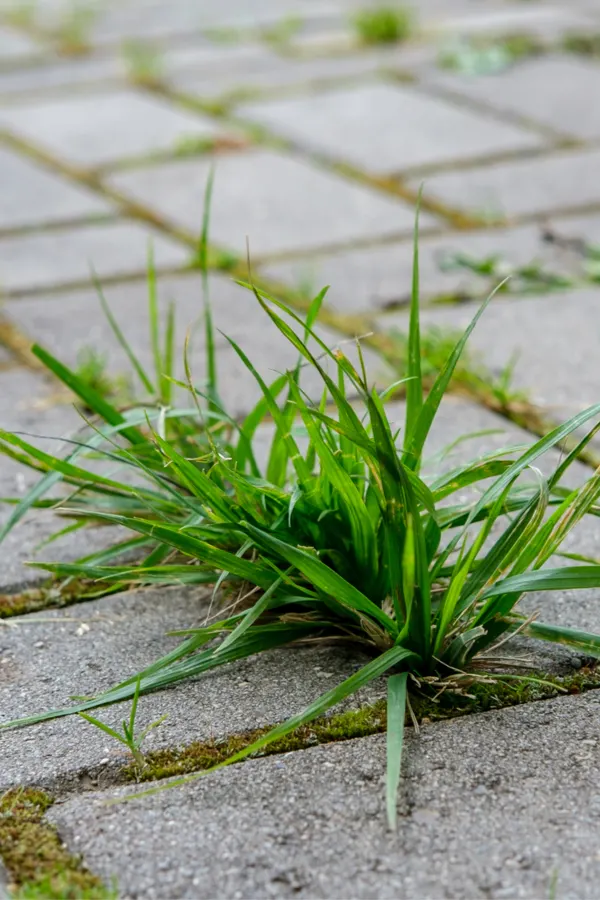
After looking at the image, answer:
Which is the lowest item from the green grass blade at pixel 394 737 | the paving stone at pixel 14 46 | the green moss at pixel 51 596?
the green moss at pixel 51 596

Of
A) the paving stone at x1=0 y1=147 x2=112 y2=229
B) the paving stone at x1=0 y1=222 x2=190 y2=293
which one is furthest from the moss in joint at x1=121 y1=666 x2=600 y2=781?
the paving stone at x1=0 y1=147 x2=112 y2=229

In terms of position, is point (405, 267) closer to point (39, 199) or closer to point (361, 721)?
point (39, 199)

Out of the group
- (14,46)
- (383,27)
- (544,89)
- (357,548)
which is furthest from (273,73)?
(357,548)

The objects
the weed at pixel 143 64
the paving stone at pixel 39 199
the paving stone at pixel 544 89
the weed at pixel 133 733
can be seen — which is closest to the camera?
the weed at pixel 133 733

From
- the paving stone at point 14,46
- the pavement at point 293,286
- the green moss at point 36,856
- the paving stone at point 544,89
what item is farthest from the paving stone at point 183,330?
the paving stone at point 14,46

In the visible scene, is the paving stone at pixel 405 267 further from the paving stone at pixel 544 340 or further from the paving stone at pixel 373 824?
the paving stone at pixel 373 824

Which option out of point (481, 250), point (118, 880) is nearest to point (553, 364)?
point (481, 250)

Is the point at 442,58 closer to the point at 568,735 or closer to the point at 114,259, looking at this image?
the point at 114,259
